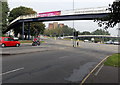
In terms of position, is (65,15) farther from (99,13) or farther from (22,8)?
(22,8)

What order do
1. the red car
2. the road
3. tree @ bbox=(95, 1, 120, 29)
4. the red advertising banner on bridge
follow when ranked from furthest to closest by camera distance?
the red advertising banner on bridge → the red car → tree @ bbox=(95, 1, 120, 29) → the road

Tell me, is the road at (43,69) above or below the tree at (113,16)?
below

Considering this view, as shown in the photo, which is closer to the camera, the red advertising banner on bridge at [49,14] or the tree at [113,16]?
the tree at [113,16]

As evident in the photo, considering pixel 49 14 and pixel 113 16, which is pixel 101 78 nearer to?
pixel 113 16

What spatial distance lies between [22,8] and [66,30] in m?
129

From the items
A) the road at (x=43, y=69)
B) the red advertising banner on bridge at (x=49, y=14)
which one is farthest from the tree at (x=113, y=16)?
the red advertising banner on bridge at (x=49, y=14)

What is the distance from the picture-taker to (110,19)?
12.8 metres

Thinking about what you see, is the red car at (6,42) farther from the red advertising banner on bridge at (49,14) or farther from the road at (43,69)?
the red advertising banner on bridge at (49,14)

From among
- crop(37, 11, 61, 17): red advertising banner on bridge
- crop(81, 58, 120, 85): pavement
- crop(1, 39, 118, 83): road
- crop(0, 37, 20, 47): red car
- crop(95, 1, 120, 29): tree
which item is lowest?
crop(81, 58, 120, 85): pavement

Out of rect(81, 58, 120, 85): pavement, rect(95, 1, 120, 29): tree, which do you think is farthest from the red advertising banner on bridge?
rect(81, 58, 120, 85): pavement

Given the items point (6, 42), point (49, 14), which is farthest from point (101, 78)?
point (49, 14)

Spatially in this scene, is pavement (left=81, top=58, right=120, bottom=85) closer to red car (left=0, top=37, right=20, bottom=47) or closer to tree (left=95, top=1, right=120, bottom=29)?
tree (left=95, top=1, right=120, bottom=29)

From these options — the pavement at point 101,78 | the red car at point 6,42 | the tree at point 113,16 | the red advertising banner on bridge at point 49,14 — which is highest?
the red advertising banner on bridge at point 49,14

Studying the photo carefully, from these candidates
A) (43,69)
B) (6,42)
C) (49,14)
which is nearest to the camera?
(43,69)
